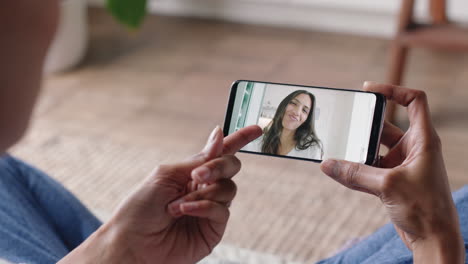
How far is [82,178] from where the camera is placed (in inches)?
69.4

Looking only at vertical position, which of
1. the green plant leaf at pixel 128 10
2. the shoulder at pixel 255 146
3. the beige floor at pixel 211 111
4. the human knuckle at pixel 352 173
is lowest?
the beige floor at pixel 211 111

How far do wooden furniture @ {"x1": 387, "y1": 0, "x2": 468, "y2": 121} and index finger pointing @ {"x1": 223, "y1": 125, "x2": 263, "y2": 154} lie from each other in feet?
3.98

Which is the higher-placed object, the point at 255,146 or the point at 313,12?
the point at 313,12

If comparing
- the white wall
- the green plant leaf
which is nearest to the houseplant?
the green plant leaf

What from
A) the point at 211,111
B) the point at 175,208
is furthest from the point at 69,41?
the point at 175,208

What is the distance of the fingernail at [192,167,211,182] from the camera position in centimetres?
74

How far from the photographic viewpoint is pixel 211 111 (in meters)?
2.11

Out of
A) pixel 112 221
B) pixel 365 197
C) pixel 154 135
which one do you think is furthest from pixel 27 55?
pixel 154 135

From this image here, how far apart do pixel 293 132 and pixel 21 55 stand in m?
0.53

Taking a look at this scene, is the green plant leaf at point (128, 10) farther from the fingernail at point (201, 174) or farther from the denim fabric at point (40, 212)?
the fingernail at point (201, 174)

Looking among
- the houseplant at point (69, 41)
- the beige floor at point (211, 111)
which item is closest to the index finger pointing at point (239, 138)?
the beige floor at point (211, 111)

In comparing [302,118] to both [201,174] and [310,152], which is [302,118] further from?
[201,174]

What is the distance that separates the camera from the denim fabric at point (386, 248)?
2.72ft

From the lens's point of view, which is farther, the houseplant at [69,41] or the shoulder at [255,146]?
the houseplant at [69,41]
